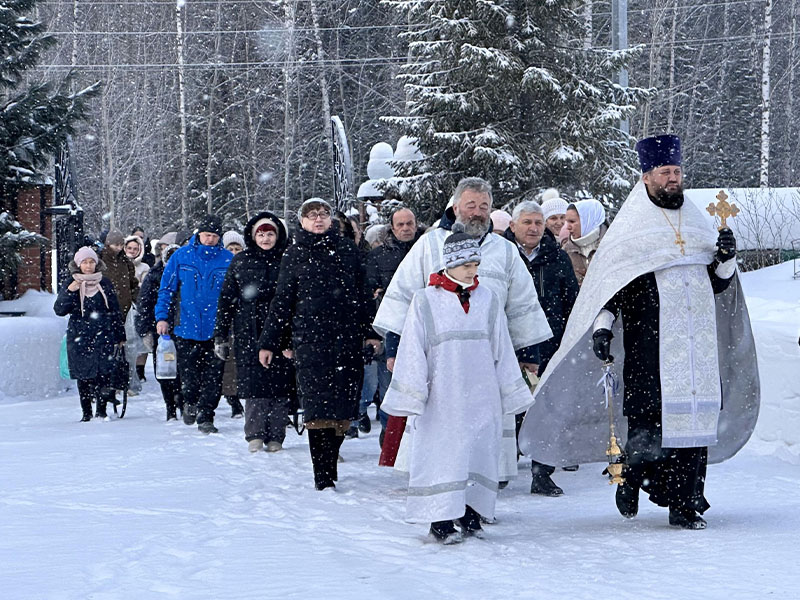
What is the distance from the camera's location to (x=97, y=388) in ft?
44.6

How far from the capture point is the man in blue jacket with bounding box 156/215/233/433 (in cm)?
1221

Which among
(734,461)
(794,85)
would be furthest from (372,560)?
(794,85)

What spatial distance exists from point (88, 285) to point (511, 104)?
11.1 metres

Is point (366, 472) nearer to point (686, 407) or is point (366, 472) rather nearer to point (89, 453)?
point (89, 453)

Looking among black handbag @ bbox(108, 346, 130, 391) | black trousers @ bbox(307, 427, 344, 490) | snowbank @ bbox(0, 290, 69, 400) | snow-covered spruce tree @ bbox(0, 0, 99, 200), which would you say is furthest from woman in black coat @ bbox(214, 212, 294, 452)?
snow-covered spruce tree @ bbox(0, 0, 99, 200)

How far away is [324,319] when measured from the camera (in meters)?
8.64

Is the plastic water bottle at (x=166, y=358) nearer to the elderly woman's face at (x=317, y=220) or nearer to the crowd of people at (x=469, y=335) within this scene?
the crowd of people at (x=469, y=335)

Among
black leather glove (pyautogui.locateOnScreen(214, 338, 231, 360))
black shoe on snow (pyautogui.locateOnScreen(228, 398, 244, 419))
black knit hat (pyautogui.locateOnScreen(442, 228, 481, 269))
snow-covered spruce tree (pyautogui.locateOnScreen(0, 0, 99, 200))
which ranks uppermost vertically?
snow-covered spruce tree (pyautogui.locateOnScreen(0, 0, 99, 200))

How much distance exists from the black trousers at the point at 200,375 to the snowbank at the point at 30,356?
389 cm

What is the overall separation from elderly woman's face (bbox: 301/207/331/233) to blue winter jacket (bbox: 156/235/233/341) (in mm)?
3591

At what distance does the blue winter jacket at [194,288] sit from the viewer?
Answer: 1225 cm

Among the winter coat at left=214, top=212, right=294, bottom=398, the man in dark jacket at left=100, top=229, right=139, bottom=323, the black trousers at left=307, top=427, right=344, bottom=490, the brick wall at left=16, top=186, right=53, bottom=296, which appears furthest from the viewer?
the brick wall at left=16, top=186, right=53, bottom=296

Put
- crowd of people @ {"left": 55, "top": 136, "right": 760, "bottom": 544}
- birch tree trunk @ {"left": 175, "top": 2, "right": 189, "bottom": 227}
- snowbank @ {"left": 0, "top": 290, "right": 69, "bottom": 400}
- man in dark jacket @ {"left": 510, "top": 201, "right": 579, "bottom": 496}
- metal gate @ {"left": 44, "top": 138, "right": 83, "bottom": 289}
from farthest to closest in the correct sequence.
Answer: birch tree trunk @ {"left": 175, "top": 2, "right": 189, "bottom": 227}, metal gate @ {"left": 44, "top": 138, "right": 83, "bottom": 289}, snowbank @ {"left": 0, "top": 290, "right": 69, "bottom": 400}, man in dark jacket @ {"left": 510, "top": 201, "right": 579, "bottom": 496}, crowd of people @ {"left": 55, "top": 136, "right": 760, "bottom": 544}

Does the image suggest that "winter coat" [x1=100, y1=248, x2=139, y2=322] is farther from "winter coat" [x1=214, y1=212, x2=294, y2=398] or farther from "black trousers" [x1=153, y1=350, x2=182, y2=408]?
"winter coat" [x1=214, y1=212, x2=294, y2=398]
